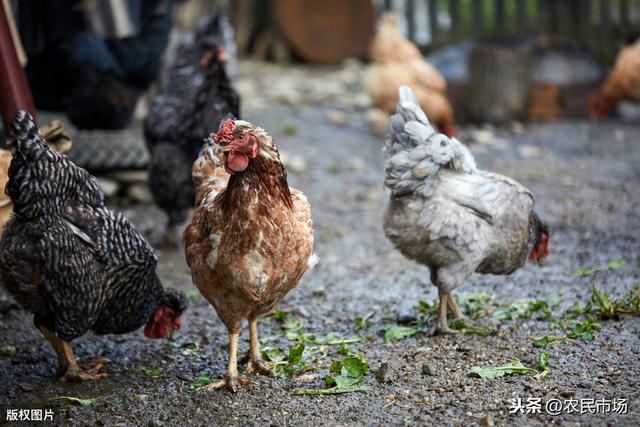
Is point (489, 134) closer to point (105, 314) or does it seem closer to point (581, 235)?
point (581, 235)

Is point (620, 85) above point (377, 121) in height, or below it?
above

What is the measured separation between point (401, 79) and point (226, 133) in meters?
6.79

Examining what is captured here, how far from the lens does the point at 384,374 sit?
391 cm

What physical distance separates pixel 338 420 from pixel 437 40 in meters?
10.7

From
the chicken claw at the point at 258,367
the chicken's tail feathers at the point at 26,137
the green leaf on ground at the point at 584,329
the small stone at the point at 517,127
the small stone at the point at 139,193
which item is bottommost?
the small stone at the point at 517,127

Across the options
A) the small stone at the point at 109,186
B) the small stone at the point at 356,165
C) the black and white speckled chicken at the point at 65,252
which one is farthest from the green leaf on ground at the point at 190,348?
the small stone at the point at 356,165

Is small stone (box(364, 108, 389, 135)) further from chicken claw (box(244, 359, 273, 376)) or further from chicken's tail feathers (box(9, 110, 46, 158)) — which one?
chicken's tail feathers (box(9, 110, 46, 158))

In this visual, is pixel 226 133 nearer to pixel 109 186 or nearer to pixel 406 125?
pixel 406 125

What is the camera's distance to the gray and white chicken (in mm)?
4379

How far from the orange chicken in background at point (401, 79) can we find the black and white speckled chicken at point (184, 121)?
3.96 metres

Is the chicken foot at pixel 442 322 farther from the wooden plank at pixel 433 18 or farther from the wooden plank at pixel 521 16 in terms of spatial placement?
the wooden plank at pixel 433 18

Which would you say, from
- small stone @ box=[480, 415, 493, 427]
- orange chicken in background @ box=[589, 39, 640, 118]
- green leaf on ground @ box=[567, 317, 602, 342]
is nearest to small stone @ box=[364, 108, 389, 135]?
orange chicken in background @ box=[589, 39, 640, 118]

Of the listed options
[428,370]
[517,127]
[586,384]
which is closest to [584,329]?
[586,384]

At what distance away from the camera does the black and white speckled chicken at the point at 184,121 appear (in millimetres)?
6109
